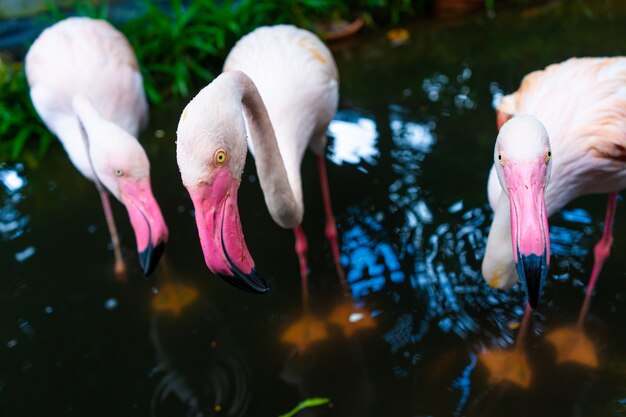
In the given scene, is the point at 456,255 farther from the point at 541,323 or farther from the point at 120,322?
the point at 120,322

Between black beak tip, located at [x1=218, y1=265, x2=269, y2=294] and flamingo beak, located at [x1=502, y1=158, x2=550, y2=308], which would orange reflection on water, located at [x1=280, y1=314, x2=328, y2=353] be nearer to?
black beak tip, located at [x1=218, y1=265, x2=269, y2=294]

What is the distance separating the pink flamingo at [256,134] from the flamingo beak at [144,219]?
58cm

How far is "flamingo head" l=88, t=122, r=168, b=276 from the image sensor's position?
2.89 metres

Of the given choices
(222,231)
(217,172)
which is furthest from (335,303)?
(217,172)

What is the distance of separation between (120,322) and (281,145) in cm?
134

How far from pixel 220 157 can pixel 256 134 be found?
0.62 meters

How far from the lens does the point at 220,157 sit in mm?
1892

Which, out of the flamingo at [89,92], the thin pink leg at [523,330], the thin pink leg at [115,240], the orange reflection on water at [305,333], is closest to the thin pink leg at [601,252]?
the thin pink leg at [523,330]

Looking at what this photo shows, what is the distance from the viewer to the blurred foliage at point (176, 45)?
5020mm

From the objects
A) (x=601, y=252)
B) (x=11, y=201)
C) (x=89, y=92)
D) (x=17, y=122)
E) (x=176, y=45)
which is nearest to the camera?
(x=601, y=252)

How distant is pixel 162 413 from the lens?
280cm

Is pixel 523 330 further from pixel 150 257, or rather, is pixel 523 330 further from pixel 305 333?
pixel 150 257

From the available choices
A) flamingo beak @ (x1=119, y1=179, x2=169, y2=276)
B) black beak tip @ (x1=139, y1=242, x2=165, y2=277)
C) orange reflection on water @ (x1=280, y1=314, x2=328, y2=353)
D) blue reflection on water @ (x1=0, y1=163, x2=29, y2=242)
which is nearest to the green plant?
blue reflection on water @ (x1=0, y1=163, x2=29, y2=242)

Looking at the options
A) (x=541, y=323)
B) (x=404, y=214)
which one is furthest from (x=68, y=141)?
(x=541, y=323)
